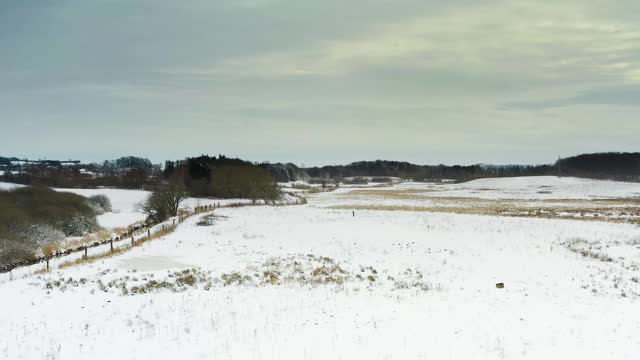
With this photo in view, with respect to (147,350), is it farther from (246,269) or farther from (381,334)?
(246,269)

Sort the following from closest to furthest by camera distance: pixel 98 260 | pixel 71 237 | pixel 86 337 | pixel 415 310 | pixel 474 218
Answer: pixel 86 337 → pixel 415 310 → pixel 98 260 → pixel 71 237 → pixel 474 218

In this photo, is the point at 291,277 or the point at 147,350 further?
the point at 291,277

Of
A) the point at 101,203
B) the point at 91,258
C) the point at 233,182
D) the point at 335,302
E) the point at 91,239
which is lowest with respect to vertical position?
the point at 91,239

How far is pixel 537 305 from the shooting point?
1580 centimetres

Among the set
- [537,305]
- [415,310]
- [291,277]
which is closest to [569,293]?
[537,305]

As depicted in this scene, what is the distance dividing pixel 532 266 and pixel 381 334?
14.0 metres

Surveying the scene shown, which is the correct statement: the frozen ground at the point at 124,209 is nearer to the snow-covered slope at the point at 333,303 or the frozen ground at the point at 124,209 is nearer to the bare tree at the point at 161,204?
the bare tree at the point at 161,204

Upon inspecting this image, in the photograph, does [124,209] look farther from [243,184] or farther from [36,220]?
[36,220]

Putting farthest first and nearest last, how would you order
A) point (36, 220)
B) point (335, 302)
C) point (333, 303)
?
point (36, 220), point (335, 302), point (333, 303)

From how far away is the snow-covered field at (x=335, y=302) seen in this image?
11727mm

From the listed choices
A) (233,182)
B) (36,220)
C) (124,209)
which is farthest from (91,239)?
(233,182)

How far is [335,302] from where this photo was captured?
632 inches

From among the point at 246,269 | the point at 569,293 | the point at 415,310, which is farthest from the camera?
the point at 246,269

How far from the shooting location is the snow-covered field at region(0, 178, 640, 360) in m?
11.7
